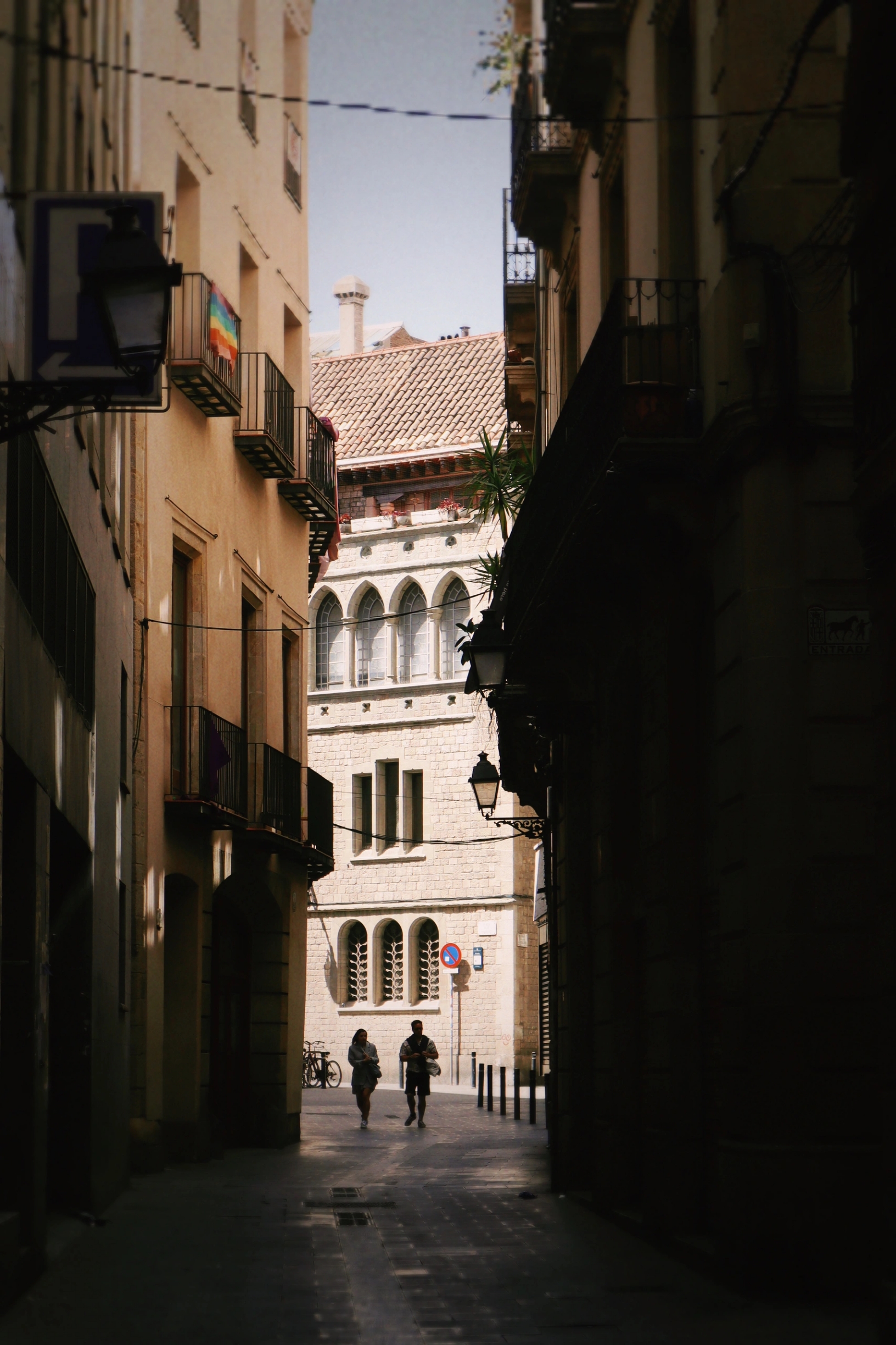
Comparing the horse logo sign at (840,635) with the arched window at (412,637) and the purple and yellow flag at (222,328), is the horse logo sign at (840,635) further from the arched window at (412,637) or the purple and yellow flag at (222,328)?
the arched window at (412,637)

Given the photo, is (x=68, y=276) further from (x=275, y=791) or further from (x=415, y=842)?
(x=415, y=842)

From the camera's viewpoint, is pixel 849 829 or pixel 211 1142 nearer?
pixel 849 829

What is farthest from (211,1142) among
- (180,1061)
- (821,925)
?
(821,925)

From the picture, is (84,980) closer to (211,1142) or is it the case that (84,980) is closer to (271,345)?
(211,1142)

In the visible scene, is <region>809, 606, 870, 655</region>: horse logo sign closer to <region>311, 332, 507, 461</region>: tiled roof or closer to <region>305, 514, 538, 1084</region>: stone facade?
<region>305, 514, 538, 1084</region>: stone facade

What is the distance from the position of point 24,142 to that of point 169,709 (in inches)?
490

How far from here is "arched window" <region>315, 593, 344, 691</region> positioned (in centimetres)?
5725

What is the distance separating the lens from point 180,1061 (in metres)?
23.7

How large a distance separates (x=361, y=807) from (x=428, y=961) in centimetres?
533


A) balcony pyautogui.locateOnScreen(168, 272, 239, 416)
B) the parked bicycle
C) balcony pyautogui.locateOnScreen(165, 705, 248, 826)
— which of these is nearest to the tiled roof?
the parked bicycle

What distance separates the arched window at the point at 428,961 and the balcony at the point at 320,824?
2265 centimetres

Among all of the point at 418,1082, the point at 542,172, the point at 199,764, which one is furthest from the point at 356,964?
the point at 542,172

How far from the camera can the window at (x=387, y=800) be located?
55906mm

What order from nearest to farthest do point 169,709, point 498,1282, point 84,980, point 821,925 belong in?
point 821,925 → point 498,1282 → point 84,980 → point 169,709
